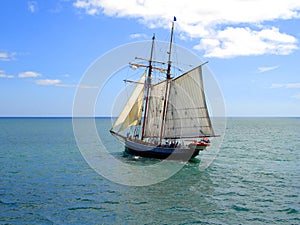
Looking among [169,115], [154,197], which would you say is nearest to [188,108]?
[169,115]

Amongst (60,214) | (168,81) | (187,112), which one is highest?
(168,81)

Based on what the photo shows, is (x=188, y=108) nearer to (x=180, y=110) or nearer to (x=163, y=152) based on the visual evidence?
(x=180, y=110)

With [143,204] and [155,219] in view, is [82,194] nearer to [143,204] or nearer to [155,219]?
[143,204]

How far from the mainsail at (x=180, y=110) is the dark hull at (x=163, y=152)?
234 centimetres

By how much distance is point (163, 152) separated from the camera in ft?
140

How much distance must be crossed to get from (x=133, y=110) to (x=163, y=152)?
8.62m

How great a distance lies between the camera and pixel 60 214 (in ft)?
66.7

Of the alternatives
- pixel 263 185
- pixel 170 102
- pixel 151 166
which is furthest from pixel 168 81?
pixel 263 185

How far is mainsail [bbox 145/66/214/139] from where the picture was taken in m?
41.2

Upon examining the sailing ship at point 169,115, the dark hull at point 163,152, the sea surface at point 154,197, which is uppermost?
the sailing ship at point 169,115

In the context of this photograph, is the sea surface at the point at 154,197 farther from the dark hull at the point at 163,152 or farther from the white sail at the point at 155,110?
the white sail at the point at 155,110

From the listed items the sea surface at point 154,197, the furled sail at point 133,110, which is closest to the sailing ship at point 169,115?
the furled sail at point 133,110

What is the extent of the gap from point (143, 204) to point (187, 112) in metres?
21.5

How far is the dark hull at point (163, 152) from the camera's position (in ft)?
137
